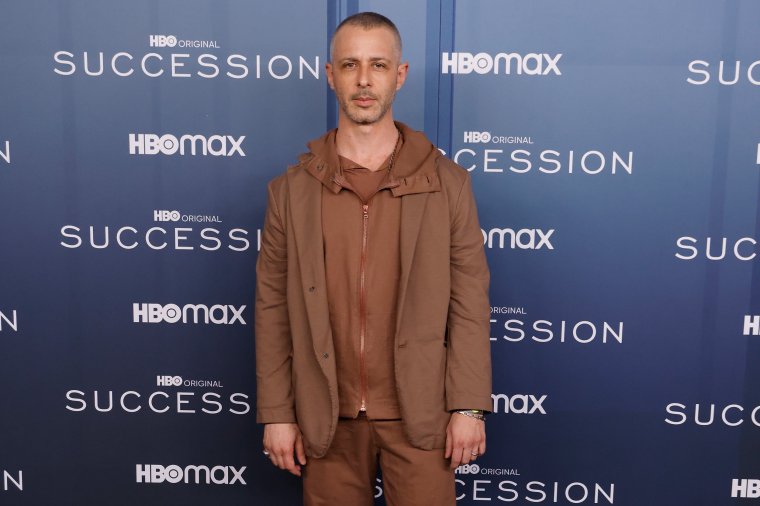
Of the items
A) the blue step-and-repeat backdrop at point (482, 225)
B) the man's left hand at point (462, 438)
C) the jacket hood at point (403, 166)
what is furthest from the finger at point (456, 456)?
the blue step-and-repeat backdrop at point (482, 225)

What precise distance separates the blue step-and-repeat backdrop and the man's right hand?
2.44 ft

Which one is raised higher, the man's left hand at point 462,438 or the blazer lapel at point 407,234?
the blazer lapel at point 407,234

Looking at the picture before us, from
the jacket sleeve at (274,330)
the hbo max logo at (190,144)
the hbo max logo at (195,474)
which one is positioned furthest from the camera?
the hbo max logo at (195,474)

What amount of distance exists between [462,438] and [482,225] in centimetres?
91

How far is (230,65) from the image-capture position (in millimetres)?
2488

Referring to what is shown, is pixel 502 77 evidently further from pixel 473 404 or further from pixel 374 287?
pixel 473 404

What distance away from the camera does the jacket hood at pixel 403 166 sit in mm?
A: 1813

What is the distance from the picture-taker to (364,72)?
1801 millimetres

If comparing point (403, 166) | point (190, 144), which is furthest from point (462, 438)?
point (190, 144)

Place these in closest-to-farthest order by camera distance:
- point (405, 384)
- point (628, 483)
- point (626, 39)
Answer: point (405, 384), point (626, 39), point (628, 483)

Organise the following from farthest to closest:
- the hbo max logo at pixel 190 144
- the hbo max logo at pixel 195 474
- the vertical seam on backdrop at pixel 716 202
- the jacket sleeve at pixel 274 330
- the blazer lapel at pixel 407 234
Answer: the hbo max logo at pixel 195 474, the hbo max logo at pixel 190 144, the vertical seam on backdrop at pixel 716 202, the jacket sleeve at pixel 274 330, the blazer lapel at pixel 407 234

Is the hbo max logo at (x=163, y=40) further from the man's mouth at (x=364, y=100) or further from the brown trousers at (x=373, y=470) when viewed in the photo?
the brown trousers at (x=373, y=470)

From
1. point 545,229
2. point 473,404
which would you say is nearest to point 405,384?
point 473,404

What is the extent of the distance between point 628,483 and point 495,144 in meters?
1.27
